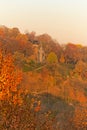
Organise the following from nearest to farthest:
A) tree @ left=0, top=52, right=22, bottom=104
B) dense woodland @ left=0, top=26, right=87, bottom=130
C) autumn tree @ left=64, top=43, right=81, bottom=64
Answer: tree @ left=0, top=52, right=22, bottom=104, dense woodland @ left=0, top=26, right=87, bottom=130, autumn tree @ left=64, top=43, right=81, bottom=64

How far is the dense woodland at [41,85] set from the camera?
11.7 m

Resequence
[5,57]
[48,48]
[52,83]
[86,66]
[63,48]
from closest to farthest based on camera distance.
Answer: [5,57], [52,83], [86,66], [48,48], [63,48]

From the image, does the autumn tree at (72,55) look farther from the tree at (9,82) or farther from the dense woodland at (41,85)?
the tree at (9,82)

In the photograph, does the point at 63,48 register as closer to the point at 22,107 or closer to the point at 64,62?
the point at 64,62

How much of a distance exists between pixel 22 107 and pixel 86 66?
99.2 m

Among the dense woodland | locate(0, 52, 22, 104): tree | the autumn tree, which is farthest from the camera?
the autumn tree

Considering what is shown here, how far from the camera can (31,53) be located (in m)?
118

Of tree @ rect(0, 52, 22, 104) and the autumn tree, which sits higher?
the autumn tree

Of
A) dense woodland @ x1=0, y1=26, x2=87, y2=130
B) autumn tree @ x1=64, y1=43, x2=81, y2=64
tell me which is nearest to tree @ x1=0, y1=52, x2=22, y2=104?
dense woodland @ x1=0, y1=26, x2=87, y2=130

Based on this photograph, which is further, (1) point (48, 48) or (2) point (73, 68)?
(1) point (48, 48)

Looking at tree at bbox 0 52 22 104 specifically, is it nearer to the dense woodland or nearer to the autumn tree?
the dense woodland

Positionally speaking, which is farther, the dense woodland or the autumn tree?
the autumn tree

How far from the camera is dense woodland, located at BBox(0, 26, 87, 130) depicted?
38.3 feet

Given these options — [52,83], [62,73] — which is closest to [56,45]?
[62,73]
